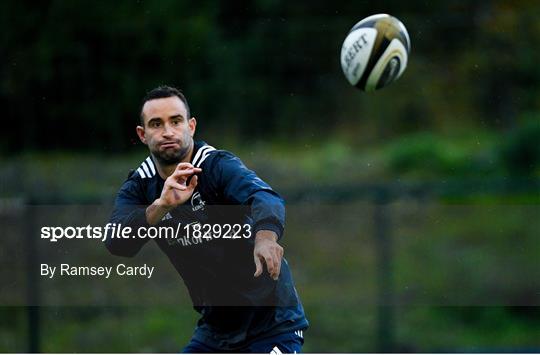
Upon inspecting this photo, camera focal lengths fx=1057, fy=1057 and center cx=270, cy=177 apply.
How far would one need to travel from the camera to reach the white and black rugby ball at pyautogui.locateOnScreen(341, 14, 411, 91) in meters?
7.01

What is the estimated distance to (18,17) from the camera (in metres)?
13.2

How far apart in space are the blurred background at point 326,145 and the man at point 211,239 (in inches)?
171

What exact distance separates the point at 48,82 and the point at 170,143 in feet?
24.0

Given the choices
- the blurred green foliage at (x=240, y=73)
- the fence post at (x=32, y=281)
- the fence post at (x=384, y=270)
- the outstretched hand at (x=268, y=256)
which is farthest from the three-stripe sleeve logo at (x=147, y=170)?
the blurred green foliage at (x=240, y=73)

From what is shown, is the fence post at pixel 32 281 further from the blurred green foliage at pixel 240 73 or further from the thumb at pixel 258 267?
the thumb at pixel 258 267

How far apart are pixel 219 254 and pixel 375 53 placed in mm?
2057

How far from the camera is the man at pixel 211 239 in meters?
5.48

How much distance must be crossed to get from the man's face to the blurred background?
14.2ft

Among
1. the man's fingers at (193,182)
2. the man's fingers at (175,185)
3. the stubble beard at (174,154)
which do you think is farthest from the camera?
the stubble beard at (174,154)

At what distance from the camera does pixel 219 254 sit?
5.66 meters

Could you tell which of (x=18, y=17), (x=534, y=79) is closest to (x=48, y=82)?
(x=18, y=17)

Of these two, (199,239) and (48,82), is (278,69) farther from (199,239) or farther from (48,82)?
(199,239)

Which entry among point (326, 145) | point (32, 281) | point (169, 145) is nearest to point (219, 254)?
point (169, 145)

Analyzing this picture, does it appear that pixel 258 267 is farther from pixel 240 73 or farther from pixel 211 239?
pixel 240 73
